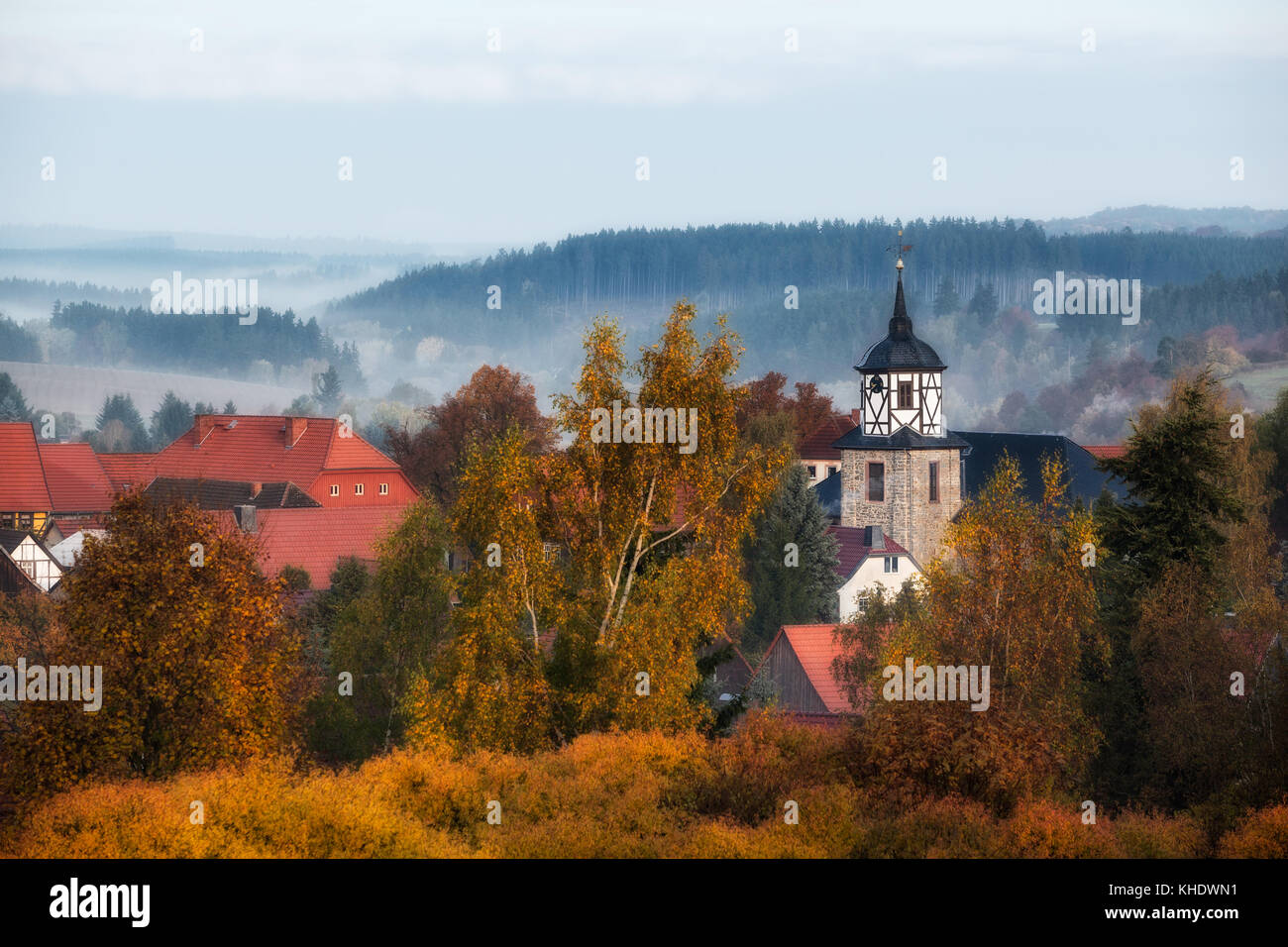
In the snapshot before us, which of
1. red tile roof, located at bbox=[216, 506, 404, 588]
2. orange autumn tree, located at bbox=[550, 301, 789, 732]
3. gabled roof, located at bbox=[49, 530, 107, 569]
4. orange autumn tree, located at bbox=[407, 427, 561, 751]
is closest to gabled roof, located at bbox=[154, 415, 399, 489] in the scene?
gabled roof, located at bbox=[49, 530, 107, 569]

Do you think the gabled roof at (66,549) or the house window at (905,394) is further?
the house window at (905,394)

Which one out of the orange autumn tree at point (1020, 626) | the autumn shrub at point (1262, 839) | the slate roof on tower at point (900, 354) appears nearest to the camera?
the autumn shrub at point (1262, 839)

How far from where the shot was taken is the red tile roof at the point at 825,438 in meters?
99.1

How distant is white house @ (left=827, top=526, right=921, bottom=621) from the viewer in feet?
230

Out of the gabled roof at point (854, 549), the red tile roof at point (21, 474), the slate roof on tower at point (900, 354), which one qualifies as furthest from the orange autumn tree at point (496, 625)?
the red tile roof at point (21, 474)

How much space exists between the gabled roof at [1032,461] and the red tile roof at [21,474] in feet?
155

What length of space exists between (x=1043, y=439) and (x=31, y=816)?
8457 cm

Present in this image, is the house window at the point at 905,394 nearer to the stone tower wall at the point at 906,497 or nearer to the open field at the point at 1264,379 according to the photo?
the stone tower wall at the point at 906,497

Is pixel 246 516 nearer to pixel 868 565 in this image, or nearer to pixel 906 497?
pixel 868 565

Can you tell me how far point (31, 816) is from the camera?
22.9m

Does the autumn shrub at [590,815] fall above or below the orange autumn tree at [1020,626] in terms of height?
below

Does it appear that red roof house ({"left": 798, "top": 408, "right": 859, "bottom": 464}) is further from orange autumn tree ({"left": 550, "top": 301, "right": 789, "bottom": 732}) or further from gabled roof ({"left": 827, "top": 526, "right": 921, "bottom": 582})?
orange autumn tree ({"left": 550, "top": 301, "right": 789, "bottom": 732})
